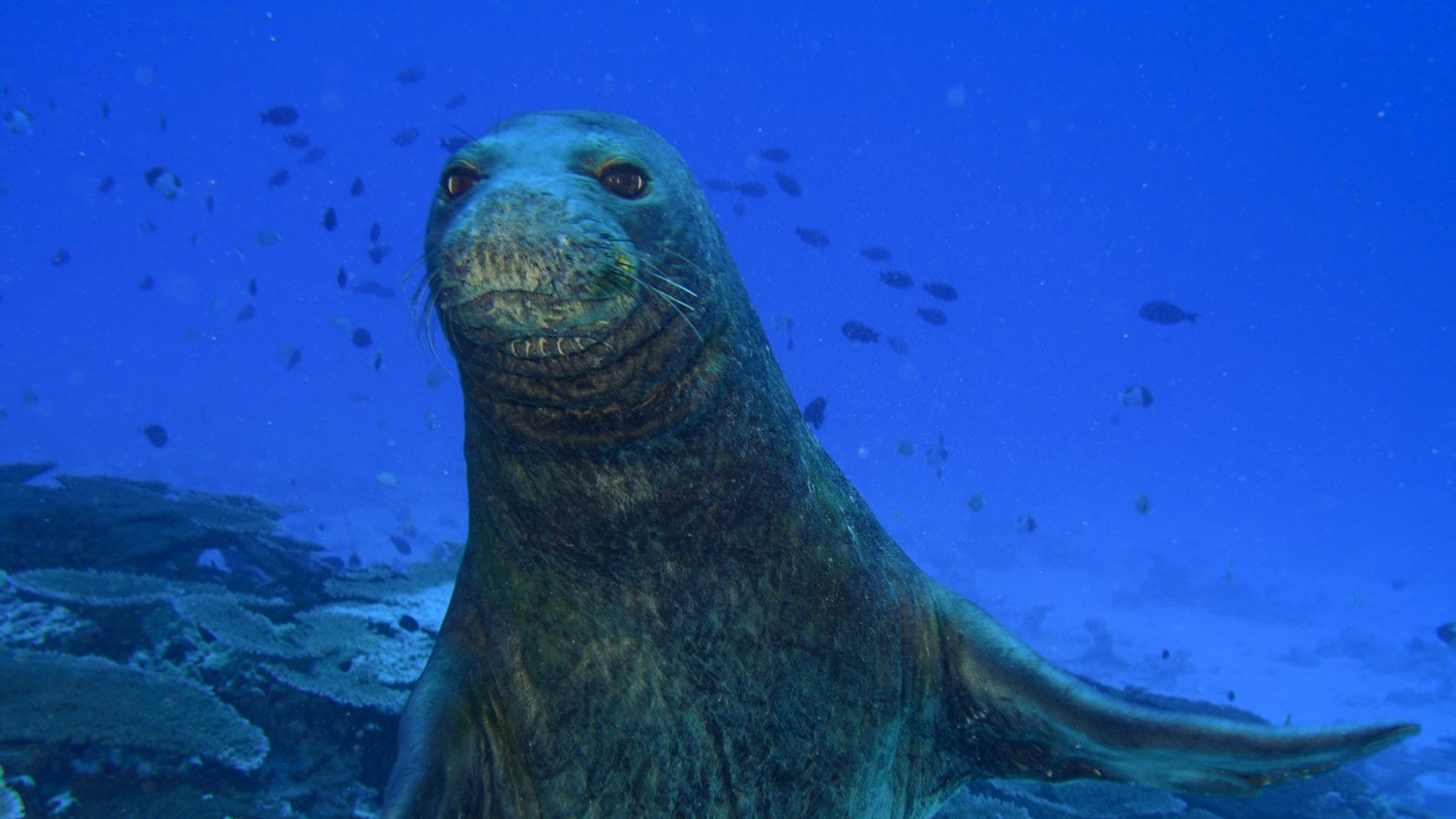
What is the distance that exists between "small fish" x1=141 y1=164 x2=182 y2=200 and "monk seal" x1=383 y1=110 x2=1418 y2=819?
14899mm

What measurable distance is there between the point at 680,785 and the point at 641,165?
180cm

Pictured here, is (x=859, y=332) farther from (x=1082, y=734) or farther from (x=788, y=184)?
(x=1082, y=734)

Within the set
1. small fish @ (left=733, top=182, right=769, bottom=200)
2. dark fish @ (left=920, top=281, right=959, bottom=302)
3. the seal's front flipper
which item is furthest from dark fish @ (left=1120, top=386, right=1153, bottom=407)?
the seal's front flipper

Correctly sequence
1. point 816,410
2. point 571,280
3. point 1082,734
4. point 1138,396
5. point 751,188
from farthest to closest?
point 751,188
point 1138,396
point 816,410
point 1082,734
point 571,280

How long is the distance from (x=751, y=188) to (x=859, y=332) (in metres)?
5.15

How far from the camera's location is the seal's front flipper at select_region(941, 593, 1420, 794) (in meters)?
2.43

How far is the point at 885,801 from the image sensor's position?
2.77m

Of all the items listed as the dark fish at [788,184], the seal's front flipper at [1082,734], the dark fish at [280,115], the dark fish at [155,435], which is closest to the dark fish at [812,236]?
the dark fish at [788,184]

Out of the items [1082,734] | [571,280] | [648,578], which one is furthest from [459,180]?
[1082,734]

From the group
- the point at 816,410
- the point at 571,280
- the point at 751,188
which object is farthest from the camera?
the point at 751,188

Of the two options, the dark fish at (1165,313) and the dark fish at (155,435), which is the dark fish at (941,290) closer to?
the dark fish at (1165,313)

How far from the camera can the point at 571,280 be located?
1818 mm

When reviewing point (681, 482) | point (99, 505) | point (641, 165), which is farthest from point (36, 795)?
point (99, 505)

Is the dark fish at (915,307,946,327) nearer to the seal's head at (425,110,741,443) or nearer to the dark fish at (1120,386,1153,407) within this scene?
the dark fish at (1120,386,1153,407)
